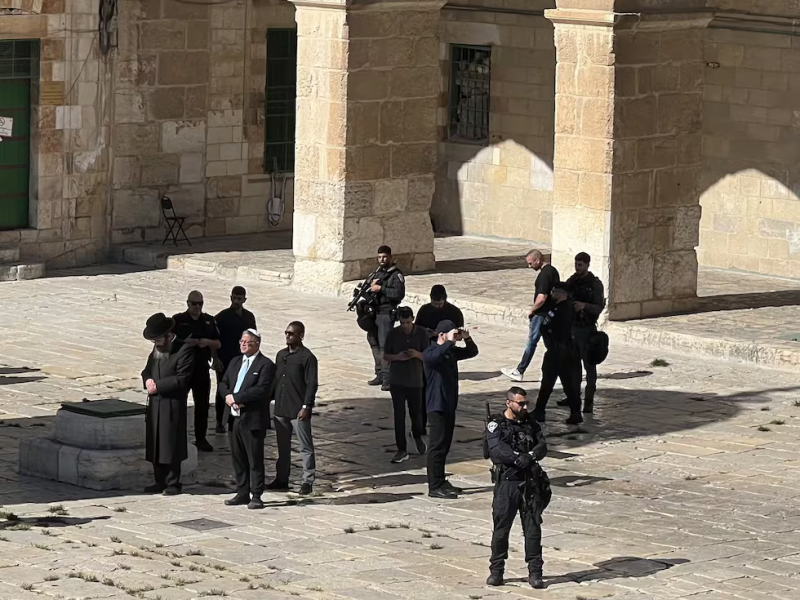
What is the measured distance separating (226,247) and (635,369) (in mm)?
8021

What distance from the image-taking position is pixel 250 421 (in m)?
14.2

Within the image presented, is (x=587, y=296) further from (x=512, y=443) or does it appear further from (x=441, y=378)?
(x=512, y=443)

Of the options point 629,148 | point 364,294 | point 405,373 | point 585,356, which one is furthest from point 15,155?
point 405,373

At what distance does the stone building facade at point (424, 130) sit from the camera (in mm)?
20906

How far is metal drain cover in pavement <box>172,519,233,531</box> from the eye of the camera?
533 inches

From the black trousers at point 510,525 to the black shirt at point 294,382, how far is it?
8.41 ft

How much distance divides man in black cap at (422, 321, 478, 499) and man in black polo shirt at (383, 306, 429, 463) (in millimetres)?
613

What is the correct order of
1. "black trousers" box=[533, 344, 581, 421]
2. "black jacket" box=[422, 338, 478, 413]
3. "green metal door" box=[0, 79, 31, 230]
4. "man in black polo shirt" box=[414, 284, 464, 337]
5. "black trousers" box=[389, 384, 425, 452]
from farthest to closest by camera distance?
"green metal door" box=[0, 79, 31, 230], "black trousers" box=[533, 344, 581, 421], "man in black polo shirt" box=[414, 284, 464, 337], "black trousers" box=[389, 384, 425, 452], "black jacket" box=[422, 338, 478, 413]

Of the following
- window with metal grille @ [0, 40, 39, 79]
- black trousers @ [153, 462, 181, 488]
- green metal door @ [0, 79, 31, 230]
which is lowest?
black trousers @ [153, 462, 181, 488]

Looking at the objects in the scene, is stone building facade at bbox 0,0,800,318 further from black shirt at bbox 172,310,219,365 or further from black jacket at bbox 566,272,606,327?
black shirt at bbox 172,310,219,365

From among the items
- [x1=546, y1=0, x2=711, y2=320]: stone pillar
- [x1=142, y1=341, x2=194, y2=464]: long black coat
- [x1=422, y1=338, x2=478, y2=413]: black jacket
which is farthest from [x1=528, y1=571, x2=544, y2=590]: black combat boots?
[x1=546, y1=0, x2=711, y2=320]: stone pillar

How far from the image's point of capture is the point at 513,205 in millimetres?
27094

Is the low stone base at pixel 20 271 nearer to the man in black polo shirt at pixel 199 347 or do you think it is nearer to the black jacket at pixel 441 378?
the man in black polo shirt at pixel 199 347

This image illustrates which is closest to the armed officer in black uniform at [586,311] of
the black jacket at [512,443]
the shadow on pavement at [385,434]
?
the shadow on pavement at [385,434]
